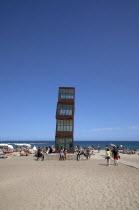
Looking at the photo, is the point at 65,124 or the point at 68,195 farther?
the point at 65,124

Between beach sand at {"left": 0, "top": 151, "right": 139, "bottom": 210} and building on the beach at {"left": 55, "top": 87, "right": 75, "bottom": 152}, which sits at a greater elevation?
building on the beach at {"left": 55, "top": 87, "right": 75, "bottom": 152}

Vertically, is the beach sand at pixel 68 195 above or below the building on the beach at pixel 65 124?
below

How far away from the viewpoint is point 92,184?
989 centimetres

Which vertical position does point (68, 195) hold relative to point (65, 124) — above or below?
below

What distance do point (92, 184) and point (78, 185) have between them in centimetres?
99

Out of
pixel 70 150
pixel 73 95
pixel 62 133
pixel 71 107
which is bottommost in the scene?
pixel 70 150

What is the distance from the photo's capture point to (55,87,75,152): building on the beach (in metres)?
29.1

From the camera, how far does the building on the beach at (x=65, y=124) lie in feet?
95.6

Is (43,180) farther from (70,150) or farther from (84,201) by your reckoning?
(70,150)

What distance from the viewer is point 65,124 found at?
96.9ft

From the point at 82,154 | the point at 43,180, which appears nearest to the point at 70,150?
the point at 82,154

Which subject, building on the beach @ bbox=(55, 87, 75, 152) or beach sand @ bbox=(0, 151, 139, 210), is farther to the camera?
building on the beach @ bbox=(55, 87, 75, 152)

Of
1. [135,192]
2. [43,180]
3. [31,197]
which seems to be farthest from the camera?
[43,180]

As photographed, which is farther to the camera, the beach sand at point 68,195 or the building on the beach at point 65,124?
the building on the beach at point 65,124
